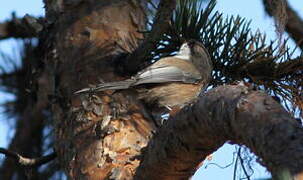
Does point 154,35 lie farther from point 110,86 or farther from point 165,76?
point 165,76

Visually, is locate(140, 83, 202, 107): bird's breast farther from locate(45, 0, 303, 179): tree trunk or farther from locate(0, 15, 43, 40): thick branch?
locate(0, 15, 43, 40): thick branch

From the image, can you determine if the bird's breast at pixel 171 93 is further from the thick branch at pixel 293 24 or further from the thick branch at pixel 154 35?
the thick branch at pixel 293 24

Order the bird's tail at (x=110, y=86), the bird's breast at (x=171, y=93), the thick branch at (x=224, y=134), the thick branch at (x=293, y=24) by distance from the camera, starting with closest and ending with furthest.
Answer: the thick branch at (x=224, y=134), the bird's tail at (x=110, y=86), the thick branch at (x=293, y=24), the bird's breast at (x=171, y=93)

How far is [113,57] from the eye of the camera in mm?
2945

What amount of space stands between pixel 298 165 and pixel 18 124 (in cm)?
194

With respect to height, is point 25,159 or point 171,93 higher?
Result: point 171,93

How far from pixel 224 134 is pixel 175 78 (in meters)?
2.27

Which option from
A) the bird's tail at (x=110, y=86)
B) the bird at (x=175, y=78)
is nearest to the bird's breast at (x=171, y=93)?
the bird at (x=175, y=78)

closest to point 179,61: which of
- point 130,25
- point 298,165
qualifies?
point 130,25

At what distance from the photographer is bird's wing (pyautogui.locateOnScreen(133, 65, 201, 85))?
356 centimetres

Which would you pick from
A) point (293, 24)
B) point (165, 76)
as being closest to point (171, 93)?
point (165, 76)

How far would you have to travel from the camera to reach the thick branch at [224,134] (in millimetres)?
1431

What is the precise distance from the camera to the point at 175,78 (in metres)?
4.14

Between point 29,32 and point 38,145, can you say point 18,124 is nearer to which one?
point 38,145
